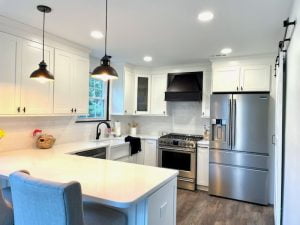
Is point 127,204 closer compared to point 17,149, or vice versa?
point 127,204

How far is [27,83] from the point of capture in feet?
8.94

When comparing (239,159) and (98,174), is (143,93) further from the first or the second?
(98,174)

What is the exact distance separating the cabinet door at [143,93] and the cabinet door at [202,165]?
5.00 ft

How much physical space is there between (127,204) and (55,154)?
1.76 meters

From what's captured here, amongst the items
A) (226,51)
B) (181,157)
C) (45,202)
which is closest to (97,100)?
(181,157)

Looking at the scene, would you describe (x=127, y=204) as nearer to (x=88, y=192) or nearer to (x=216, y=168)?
(x=88, y=192)

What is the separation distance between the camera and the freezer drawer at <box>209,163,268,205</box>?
140 inches

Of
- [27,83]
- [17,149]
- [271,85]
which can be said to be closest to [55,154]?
[17,149]

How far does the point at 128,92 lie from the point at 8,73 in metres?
2.49

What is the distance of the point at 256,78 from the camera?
3.71 m

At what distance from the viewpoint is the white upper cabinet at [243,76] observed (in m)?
3.65

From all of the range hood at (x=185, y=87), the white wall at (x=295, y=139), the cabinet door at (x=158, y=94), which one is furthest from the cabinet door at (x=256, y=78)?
the white wall at (x=295, y=139)

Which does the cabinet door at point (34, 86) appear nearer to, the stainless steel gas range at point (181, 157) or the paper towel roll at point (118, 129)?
the paper towel roll at point (118, 129)

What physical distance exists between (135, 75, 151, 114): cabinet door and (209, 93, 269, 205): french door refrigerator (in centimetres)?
160
